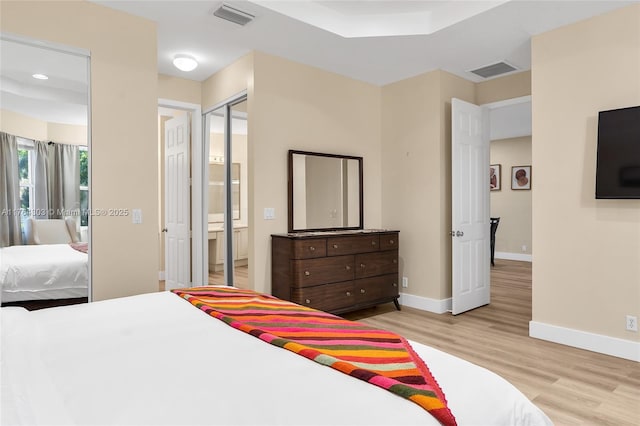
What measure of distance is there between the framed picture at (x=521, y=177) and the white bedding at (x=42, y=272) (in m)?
8.11

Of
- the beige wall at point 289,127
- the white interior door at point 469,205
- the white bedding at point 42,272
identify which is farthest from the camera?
the white interior door at point 469,205

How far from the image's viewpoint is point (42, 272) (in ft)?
8.71

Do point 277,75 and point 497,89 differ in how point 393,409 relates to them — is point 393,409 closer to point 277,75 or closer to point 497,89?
point 277,75

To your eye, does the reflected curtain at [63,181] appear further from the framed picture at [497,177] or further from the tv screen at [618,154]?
the framed picture at [497,177]

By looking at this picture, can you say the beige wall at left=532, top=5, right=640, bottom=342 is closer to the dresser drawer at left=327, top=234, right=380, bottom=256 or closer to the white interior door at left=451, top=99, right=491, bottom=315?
the white interior door at left=451, top=99, right=491, bottom=315

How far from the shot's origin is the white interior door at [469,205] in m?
4.25

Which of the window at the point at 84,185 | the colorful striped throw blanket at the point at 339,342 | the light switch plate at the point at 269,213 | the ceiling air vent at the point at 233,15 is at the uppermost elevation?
the ceiling air vent at the point at 233,15

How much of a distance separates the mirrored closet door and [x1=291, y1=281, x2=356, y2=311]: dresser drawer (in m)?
1.67

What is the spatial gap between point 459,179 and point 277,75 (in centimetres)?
221

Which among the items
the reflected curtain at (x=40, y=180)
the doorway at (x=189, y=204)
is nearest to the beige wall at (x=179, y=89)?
the doorway at (x=189, y=204)

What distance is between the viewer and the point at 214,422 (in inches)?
35.8

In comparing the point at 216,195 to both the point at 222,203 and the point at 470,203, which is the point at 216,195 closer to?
the point at 222,203

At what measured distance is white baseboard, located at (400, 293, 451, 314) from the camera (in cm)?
437

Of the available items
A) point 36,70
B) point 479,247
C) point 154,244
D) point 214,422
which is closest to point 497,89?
point 479,247
